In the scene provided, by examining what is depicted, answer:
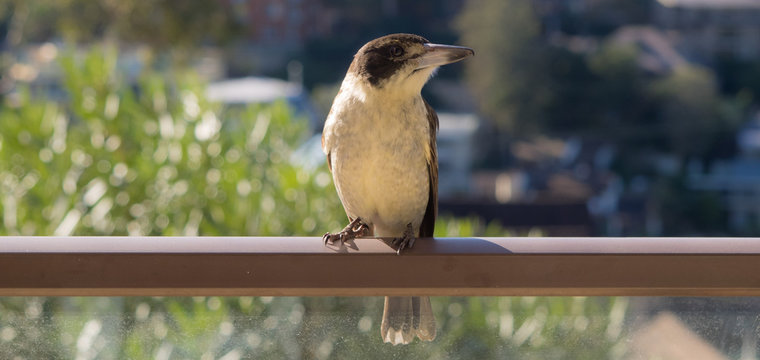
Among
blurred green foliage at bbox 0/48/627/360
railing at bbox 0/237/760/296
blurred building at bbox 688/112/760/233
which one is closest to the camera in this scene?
railing at bbox 0/237/760/296

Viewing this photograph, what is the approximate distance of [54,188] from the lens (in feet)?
14.5

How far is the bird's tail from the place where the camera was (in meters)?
1.39

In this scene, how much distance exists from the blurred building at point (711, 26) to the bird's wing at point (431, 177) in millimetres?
17628

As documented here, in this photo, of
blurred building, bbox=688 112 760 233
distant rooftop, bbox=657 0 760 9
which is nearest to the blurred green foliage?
blurred building, bbox=688 112 760 233

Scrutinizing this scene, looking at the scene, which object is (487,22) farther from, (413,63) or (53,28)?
(413,63)

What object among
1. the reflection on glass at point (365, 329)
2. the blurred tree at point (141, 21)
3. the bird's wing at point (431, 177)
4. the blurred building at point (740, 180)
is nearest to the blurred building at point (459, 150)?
the blurred building at point (740, 180)

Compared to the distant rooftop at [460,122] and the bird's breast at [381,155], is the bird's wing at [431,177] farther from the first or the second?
the distant rooftop at [460,122]

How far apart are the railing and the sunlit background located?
6cm

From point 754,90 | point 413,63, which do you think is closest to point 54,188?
point 413,63

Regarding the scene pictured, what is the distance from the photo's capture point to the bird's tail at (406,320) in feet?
4.57

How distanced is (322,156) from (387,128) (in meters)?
2.92

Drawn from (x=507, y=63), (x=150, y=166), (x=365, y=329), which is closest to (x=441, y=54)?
(x=365, y=329)

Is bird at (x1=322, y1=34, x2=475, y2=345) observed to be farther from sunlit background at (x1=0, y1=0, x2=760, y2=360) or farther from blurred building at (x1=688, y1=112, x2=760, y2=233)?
blurred building at (x1=688, y1=112, x2=760, y2=233)

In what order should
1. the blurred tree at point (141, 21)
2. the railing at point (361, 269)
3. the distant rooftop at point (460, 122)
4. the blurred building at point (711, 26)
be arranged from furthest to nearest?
the blurred building at point (711, 26) < the distant rooftop at point (460, 122) < the blurred tree at point (141, 21) < the railing at point (361, 269)
